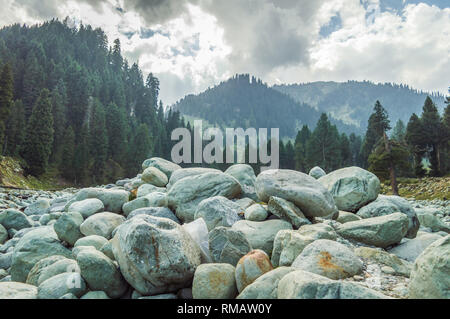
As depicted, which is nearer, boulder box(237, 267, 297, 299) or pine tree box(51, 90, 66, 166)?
boulder box(237, 267, 297, 299)

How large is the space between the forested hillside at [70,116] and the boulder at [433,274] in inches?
1726

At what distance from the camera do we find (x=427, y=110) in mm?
50406

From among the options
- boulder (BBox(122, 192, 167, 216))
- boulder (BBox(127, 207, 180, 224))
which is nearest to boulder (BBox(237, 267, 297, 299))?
boulder (BBox(127, 207, 180, 224))

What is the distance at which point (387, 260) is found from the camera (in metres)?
5.28

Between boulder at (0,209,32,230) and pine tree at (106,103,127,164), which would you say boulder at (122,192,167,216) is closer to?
boulder at (0,209,32,230)

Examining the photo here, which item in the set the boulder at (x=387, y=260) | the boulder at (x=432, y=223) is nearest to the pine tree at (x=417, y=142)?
the boulder at (x=432, y=223)

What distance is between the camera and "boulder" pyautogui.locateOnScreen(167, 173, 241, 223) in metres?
9.10

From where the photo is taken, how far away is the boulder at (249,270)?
442 centimetres

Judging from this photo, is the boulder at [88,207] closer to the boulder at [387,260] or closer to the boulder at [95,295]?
the boulder at [95,295]

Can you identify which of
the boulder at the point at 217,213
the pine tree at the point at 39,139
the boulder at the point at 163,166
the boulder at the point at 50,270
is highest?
the pine tree at the point at 39,139

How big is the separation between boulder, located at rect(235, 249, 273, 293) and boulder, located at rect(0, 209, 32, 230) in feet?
35.6

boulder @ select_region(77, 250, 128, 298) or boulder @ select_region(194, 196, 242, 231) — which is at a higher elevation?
boulder @ select_region(194, 196, 242, 231)

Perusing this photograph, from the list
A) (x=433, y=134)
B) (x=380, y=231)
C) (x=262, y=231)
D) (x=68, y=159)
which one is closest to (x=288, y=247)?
(x=262, y=231)
